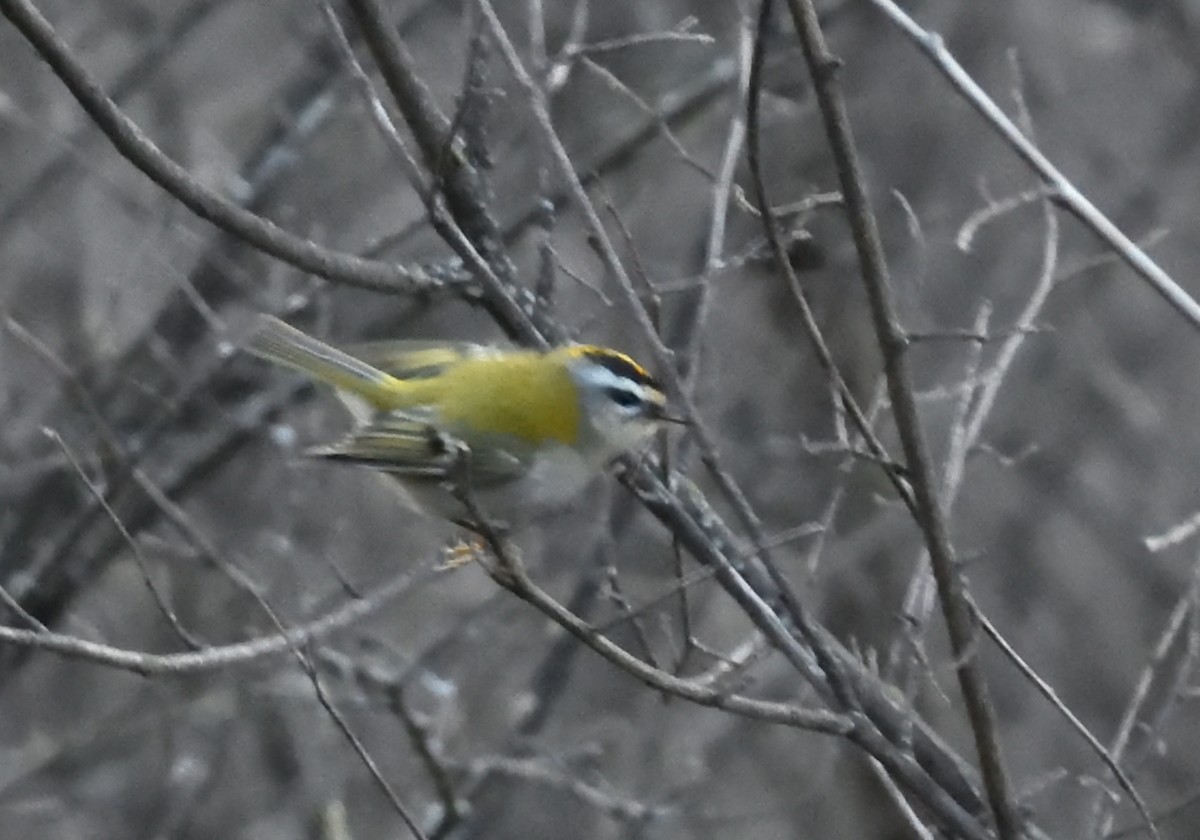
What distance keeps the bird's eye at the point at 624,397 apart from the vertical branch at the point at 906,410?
92 centimetres

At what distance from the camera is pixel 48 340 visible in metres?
5.91

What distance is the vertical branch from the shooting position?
2.05 metres

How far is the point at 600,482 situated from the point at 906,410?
2.61 m

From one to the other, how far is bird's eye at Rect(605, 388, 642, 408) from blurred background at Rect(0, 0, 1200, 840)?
1.07 metres

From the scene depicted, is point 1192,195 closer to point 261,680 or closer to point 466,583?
point 466,583

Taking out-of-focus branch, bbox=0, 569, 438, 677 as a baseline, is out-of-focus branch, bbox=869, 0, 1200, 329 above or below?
above

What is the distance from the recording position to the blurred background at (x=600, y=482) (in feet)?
15.9

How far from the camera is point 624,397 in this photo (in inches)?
126

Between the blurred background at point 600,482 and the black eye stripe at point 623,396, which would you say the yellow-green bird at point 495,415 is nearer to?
the black eye stripe at point 623,396

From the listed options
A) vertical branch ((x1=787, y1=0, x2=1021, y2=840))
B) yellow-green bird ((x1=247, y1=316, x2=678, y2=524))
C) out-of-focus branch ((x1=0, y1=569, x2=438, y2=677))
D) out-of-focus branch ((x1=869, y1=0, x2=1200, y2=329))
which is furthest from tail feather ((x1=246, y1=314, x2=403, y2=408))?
vertical branch ((x1=787, y1=0, x2=1021, y2=840))

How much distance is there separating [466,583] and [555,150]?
5.05 metres

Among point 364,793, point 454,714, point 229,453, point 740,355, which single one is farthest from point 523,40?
point 364,793

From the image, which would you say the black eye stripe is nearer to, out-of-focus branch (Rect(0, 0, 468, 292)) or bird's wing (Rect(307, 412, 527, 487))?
bird's wing (Rect(307, 412, 527, 487))

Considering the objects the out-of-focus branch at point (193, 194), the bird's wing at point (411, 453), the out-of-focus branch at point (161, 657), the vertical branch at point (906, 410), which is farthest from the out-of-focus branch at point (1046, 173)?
the out-of-focus branch at point (161, 657)
